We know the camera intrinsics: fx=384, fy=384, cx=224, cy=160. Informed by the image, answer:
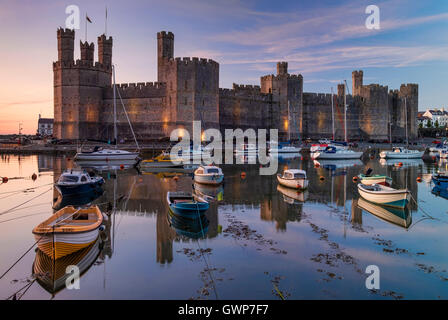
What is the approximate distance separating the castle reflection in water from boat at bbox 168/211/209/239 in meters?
0.14

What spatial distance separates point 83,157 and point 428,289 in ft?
99.8

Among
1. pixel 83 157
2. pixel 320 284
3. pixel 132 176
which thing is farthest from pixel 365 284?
pixel 83 157

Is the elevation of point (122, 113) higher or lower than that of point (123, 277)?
higher

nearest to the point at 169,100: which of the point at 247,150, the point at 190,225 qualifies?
the point at 247,150

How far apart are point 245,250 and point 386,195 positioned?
7.77 m

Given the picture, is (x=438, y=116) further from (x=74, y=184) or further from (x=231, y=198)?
(x=74, y=184)

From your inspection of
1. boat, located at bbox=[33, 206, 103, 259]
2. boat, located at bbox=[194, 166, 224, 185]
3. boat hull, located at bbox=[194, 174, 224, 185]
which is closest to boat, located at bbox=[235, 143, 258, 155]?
boat, located at bbox=[194, 166, 224, 185]

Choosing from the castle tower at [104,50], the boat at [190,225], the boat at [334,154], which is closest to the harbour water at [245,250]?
the boat at [190,225]

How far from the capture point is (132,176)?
24703mm

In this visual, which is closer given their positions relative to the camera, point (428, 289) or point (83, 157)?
point (428, 289)

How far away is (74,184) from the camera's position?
16.9 metres
